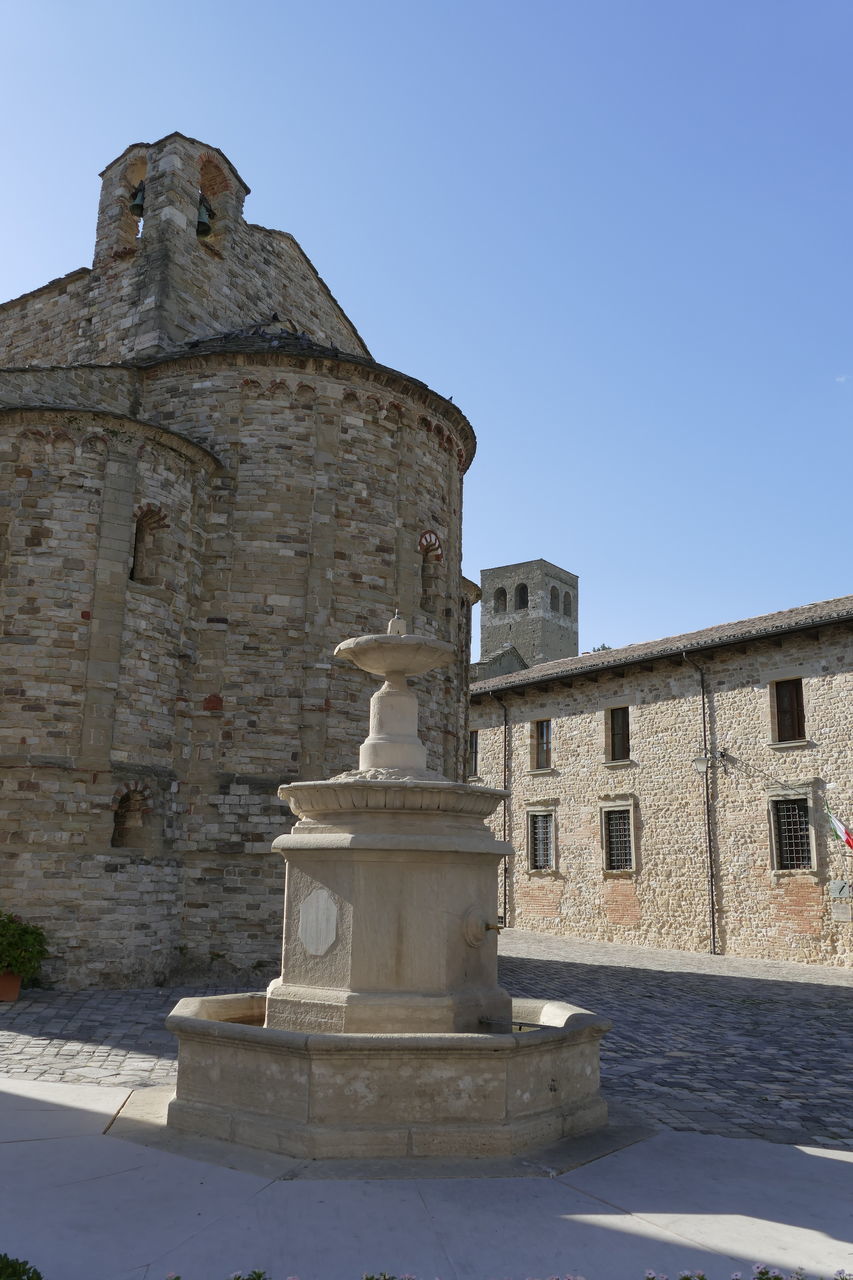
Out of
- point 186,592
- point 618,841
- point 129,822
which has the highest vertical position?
point 186,592

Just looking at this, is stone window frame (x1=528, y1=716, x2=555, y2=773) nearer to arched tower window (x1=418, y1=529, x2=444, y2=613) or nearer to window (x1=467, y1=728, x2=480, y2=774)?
window (x1=467, y1=728, x2=480, y2=774)

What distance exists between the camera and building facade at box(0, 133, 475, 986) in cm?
1377

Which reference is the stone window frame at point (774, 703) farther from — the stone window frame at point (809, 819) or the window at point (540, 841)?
the window at point (540, 841)

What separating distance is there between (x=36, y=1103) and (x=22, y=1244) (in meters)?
2.71

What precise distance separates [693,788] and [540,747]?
19.2ft

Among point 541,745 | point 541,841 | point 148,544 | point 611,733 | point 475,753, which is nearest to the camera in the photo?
point 148,544

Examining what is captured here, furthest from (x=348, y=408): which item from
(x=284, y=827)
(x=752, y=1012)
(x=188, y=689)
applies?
(x=752, y=1012)

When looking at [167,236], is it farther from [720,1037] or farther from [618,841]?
[618,841]

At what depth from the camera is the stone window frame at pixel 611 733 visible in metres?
25.3

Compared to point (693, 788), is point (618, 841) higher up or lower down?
lower down

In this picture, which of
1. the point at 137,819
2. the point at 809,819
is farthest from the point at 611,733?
the point at 137,819

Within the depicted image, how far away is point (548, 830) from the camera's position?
2750 centimetres

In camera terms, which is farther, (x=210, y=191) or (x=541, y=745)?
(x=541, y=745)

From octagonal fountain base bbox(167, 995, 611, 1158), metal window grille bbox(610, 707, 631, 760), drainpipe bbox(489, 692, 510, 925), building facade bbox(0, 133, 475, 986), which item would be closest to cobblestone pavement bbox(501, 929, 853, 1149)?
octagonal fountain base bbox(167, 995, 611, 1158)
